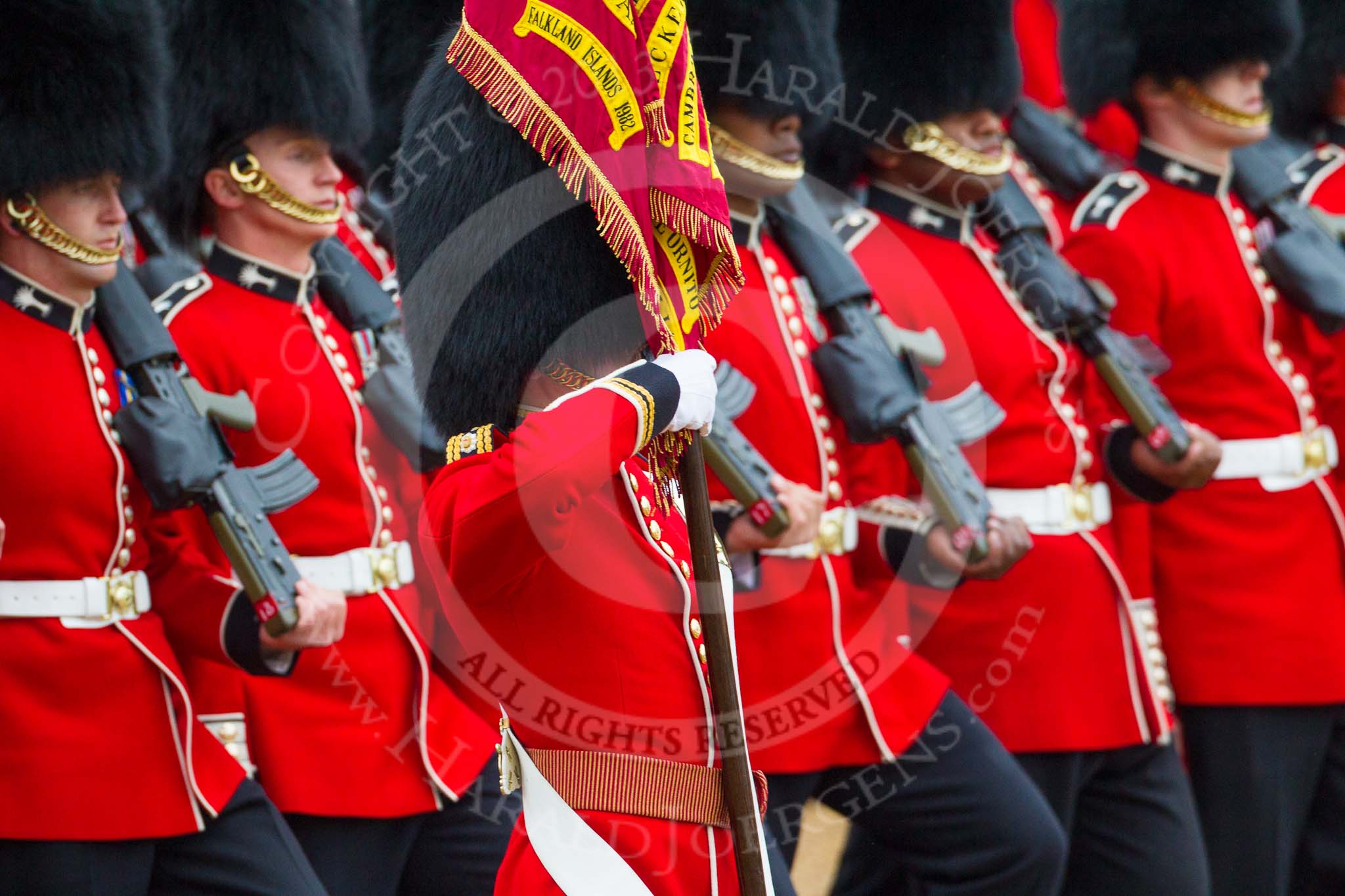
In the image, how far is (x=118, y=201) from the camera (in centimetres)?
341

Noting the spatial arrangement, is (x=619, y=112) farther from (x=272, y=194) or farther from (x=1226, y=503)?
(x=1226, y=503)

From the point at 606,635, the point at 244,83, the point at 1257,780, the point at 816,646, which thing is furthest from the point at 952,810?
the point at 244,83

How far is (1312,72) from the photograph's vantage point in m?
5.41

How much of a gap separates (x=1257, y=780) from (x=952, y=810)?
1051mm

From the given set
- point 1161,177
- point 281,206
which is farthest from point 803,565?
point 1161,177

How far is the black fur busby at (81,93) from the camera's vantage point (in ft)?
11.0

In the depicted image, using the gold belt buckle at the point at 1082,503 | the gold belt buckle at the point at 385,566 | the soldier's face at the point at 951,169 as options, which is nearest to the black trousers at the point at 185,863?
the gold belt buckle at the point at 385,566

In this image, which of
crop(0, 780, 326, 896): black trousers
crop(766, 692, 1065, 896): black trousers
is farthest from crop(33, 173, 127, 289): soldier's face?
crop(766, 692, 1065, 896): black trousers

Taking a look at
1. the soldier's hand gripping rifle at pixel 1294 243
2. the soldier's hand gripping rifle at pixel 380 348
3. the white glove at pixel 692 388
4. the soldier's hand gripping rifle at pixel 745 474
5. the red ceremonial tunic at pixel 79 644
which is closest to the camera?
the white glove at pixel 692 388

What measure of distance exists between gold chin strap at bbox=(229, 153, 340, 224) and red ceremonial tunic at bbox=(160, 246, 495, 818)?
0.37 ft

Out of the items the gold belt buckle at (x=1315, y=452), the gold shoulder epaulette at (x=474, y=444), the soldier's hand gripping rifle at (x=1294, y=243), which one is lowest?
the gold belt buckle at (x=1315, y=452)

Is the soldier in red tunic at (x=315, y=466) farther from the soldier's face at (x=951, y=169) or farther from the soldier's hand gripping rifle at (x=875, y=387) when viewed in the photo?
the soldier's face at (x=951, y=169)

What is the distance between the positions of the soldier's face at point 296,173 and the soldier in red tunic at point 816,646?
714 millimetres

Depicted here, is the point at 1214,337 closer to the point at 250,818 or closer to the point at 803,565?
the point at 803,565
